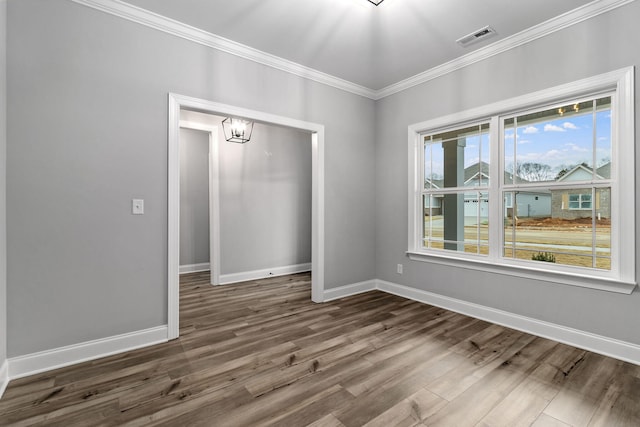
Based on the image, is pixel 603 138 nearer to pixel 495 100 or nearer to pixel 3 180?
pixel 495 100

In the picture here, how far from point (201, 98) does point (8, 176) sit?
5.05ft

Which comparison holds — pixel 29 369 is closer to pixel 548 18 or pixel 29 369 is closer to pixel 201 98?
pixel 201 98

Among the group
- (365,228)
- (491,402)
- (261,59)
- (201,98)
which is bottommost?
(491,402)

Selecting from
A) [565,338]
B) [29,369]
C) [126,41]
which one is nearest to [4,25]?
[126,41]

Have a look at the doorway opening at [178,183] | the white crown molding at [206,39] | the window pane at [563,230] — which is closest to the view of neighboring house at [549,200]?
the window pane at [563,230]

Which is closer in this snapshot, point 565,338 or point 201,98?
point 565,338

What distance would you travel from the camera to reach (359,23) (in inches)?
108

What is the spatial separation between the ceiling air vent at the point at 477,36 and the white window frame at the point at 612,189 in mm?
646

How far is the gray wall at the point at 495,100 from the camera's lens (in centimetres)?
239

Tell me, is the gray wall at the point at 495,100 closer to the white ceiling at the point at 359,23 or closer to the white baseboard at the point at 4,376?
the white ceiling at the point at 359,23

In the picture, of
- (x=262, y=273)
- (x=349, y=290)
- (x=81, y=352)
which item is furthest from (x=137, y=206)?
(x=262, y=273)

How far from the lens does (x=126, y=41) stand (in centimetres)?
251

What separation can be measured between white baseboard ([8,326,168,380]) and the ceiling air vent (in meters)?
3.88

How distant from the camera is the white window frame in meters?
2.33
